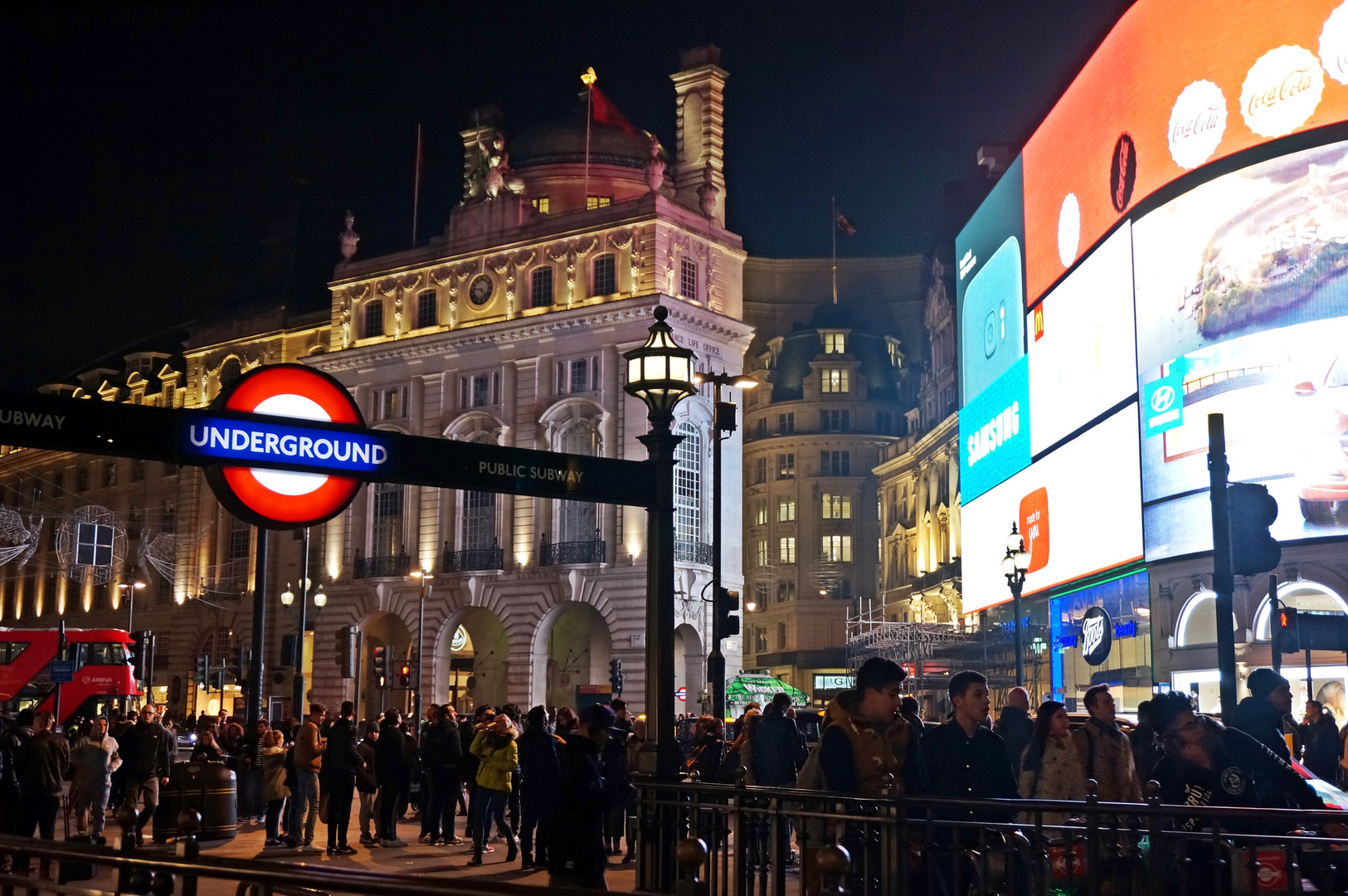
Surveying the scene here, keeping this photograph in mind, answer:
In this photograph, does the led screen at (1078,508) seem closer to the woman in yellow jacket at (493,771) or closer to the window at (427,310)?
the woman in yellow jacket at (493,771)

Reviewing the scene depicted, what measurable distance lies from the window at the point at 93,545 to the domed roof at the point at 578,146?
2577 cm

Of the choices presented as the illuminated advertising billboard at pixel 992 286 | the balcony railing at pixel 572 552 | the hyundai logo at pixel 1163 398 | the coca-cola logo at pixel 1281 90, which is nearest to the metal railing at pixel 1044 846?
the hyundai logo at pixel 1163 398

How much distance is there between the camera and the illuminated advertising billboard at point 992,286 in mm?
41156

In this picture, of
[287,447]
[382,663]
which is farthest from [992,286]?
Answer: [287,447]

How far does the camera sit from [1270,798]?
977 centimetres

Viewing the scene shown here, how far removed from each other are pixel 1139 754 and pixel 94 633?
4416 cm

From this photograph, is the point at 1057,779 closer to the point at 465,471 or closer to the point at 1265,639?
the point at 465,471

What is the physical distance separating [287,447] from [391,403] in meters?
57.6

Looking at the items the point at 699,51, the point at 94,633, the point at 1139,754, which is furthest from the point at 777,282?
the point at 1139,754

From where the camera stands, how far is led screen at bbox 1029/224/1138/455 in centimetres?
3512

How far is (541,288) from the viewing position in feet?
200

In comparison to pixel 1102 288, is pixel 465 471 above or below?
below

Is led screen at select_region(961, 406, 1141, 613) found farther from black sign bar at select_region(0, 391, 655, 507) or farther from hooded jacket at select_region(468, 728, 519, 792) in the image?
black sign bar at select_region(0, 391, 655, 507)

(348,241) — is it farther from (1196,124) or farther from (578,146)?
(1196,124)
